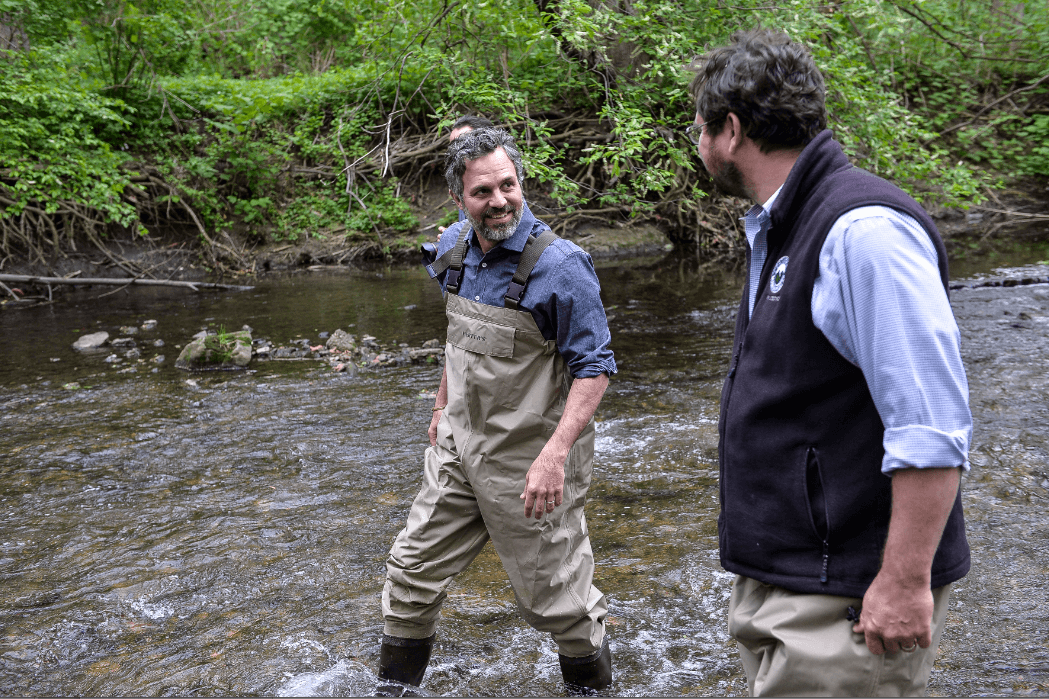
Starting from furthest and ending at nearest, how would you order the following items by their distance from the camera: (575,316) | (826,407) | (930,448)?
(575,316)
(826,407)
(930,448)

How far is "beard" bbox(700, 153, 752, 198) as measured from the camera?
6.19 ft

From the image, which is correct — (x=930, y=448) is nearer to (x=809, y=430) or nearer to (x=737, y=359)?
(x=809, y=430)

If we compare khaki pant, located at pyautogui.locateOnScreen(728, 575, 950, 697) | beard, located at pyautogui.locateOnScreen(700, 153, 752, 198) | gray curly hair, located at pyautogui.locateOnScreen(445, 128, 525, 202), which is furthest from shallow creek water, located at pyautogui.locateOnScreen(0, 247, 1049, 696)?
beard, located at pyautogui.locateOnScreen(700, 153, 752, 198)

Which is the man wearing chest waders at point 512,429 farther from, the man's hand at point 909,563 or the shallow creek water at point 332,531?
the man's hand at point 909,563

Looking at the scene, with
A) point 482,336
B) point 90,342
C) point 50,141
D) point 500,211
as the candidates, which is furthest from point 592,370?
point 50,141

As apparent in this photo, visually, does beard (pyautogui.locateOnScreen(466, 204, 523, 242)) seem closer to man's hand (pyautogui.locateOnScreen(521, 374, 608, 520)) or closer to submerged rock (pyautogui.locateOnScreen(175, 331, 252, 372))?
man's hand (pyautogui.locateOnScreen(521, 374, 608, 520))

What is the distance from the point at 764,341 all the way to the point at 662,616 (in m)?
2.25

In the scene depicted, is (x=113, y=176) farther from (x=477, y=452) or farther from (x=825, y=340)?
(x=825, y=340)

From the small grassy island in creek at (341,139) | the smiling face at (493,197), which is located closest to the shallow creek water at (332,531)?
the smiling face at (493,197)

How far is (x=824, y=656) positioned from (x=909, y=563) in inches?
11.8

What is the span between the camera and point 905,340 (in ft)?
4.81

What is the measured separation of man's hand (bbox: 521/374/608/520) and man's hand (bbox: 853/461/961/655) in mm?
1235

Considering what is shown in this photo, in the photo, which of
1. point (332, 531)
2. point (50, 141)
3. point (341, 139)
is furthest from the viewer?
point (341, 139)

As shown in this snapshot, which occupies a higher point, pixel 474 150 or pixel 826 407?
pixel 474 150
